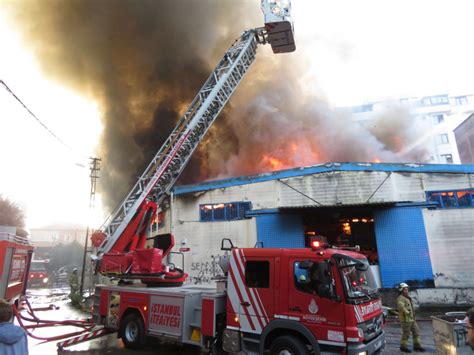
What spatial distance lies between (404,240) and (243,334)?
9.90 metres

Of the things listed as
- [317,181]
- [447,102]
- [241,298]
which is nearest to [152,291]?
[241,298]

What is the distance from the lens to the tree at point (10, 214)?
42688mm

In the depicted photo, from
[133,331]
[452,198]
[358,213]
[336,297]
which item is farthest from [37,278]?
[452,198]

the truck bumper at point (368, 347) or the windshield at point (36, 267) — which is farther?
the windshield at point (36, 267)

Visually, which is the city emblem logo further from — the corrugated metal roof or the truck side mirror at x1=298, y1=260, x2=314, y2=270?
the corrugated metal roof

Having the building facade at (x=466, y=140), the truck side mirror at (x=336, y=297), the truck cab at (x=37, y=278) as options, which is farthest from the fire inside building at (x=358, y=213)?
the building facade at (x=466, y=140)

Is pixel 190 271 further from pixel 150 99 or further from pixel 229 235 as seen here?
pixel 150 99

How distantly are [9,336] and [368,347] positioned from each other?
4.69m

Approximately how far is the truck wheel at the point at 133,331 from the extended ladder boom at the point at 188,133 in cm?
510

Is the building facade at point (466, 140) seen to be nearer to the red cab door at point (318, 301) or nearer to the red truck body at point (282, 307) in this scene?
the red truck body at point (282, 307)

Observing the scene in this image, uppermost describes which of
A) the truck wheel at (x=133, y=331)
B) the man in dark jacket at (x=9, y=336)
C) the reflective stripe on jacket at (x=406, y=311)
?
the man in dark jacket at (x=9, y=336)

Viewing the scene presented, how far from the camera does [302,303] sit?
16.6ft

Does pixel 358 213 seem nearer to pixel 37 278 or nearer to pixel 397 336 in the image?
pixel 397 336

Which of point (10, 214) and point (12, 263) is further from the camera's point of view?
point (10, 214)
